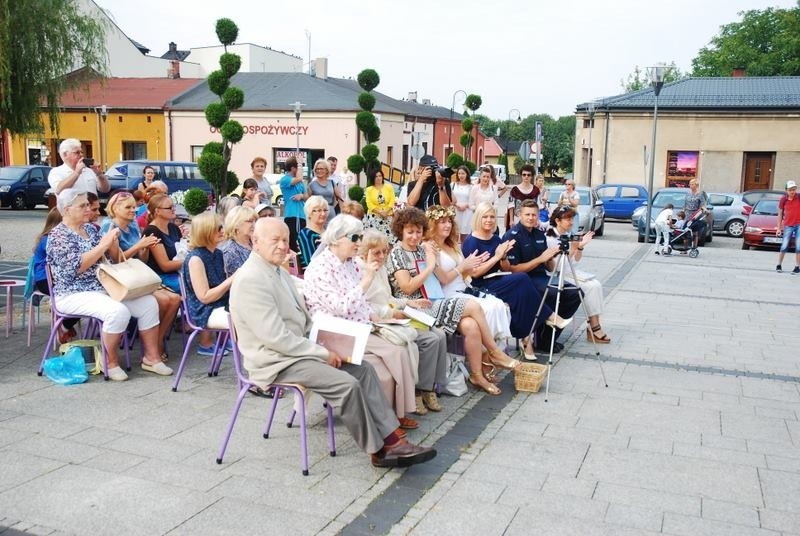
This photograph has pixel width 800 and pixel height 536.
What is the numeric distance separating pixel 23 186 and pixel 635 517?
27773 millimetres

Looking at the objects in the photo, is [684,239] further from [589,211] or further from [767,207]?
[589,211]

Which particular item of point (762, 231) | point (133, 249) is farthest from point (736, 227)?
point (133, 249)

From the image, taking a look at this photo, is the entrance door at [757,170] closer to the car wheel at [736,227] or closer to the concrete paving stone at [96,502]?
the car wheel at [736,227]

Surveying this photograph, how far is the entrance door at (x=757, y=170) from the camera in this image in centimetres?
3638

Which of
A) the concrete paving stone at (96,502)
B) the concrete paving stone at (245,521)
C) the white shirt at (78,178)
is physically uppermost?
the white shirt at (78,178)

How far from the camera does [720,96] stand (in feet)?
125

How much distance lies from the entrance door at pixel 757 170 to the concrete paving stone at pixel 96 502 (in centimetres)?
3715

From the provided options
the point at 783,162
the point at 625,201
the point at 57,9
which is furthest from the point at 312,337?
the point at 783,162

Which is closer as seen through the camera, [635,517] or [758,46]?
[635,517]

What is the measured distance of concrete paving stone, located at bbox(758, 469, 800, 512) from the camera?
4.54 metres

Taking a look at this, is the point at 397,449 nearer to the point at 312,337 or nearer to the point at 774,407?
the point at 312,337

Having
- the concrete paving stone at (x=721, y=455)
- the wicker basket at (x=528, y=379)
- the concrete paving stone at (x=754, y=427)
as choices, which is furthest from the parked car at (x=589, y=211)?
the concrete paving stone at (x=721, y=455)

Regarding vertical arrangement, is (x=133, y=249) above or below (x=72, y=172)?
below

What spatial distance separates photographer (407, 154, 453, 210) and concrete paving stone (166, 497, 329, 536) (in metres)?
7.00
